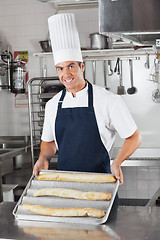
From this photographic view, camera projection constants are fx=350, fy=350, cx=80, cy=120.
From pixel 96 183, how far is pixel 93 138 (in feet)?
1.82

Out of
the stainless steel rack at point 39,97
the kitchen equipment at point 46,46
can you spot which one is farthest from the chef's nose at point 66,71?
the kitchen equipment at point 46,46

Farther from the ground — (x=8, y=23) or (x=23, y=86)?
(x=8, y=23)

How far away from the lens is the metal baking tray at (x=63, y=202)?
1578mm

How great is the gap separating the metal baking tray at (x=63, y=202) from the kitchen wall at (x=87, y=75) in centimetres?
257

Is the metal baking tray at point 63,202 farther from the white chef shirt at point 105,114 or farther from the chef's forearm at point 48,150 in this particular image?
the white chef shirt at point 105,114

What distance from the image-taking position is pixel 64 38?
2.37 meters

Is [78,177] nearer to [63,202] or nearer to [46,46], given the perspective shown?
[63,202]

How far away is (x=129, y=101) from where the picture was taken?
4340mm

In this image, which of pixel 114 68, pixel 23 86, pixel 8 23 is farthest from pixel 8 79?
pixel 114 68

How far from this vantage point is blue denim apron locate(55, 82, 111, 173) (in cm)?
227

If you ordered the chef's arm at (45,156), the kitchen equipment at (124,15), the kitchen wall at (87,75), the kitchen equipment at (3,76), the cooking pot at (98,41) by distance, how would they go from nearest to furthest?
the kitchen equipment at (124,15) < the chef's arm at (45,156) < the cooking pot at (98,41) < the kitchen wall at (87,75) < the kitchen equipment at (3,76)

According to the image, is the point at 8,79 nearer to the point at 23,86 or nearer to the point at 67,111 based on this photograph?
the point at 23,86

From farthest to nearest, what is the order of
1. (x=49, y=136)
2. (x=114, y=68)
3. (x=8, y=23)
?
(x=8, y=23), (x=114, y=68), (x=49, y=136)

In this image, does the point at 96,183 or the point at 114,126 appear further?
the point at 114,126
